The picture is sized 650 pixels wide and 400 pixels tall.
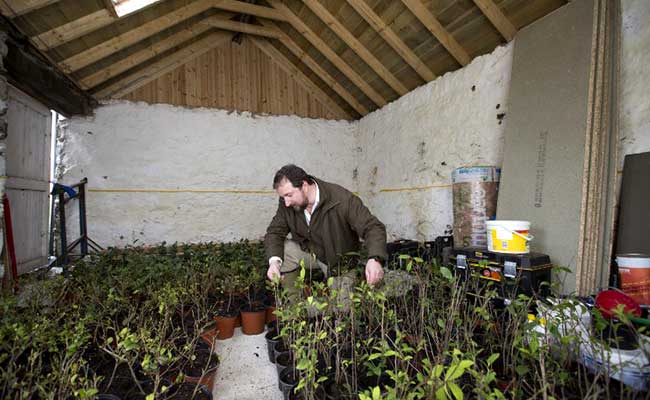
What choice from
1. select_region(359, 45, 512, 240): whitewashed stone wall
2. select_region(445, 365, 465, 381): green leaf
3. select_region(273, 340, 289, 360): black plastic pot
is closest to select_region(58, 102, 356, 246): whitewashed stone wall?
select_region(359, 45, 512, 240): whitewashed stone wall

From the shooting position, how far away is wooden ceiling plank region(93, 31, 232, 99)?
470 cm

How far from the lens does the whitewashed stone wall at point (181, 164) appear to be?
4609 millimetres

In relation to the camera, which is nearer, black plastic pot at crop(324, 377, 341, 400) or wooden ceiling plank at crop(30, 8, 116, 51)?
black plastic pot at crop(324, 377, 341, 400)

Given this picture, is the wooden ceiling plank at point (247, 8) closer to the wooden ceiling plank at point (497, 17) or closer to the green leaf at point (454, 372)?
the wooden ceiling plank at point (497, 17)

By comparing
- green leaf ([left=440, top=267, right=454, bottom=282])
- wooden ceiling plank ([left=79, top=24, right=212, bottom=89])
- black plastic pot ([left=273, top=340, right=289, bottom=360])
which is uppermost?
wooden ceiling plank ([left=79, top=24, right=212, bottom=89])

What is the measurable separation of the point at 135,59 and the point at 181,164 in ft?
5.27

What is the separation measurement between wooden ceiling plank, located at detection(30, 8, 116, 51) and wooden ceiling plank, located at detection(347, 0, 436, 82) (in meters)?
2.73

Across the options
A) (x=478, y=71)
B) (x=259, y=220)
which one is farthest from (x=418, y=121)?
(x=259, y=220)

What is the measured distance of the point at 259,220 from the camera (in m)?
5.54

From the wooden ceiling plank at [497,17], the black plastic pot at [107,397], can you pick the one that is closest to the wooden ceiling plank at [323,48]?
the wooden ceiling plank at [497,17]

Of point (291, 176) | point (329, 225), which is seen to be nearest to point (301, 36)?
point (291, 176)

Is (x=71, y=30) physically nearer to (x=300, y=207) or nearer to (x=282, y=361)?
(x=300, y=207)

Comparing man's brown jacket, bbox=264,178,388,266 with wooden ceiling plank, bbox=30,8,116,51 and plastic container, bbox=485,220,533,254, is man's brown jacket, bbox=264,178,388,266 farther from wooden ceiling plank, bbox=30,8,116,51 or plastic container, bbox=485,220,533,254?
wooden ceiling plank, bbox=30,8,116,51

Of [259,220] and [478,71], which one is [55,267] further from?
[478,71]
